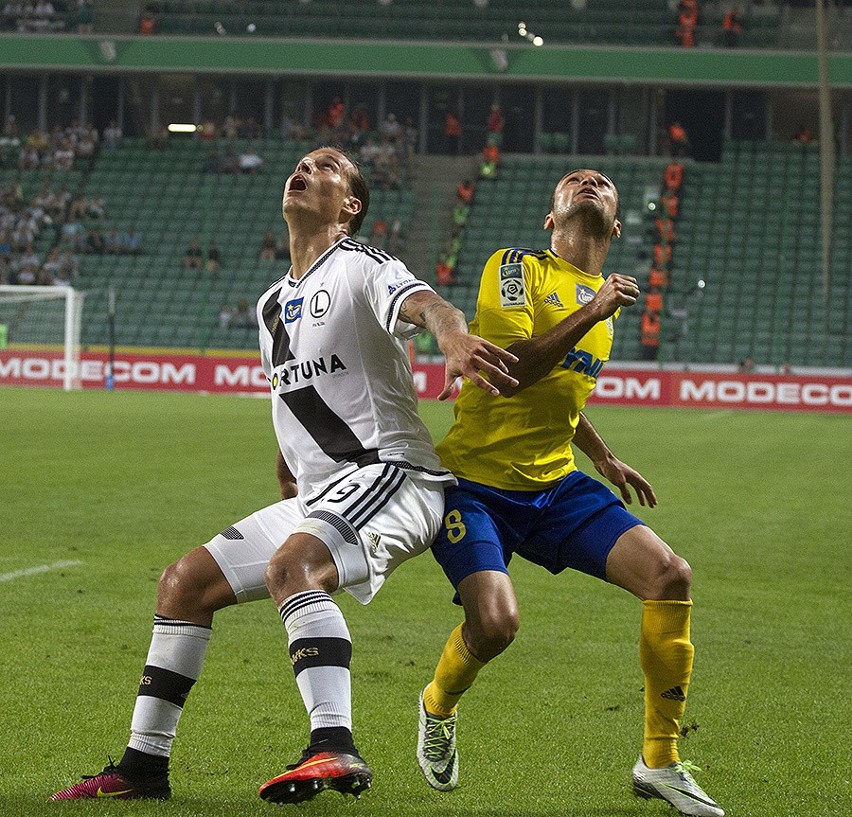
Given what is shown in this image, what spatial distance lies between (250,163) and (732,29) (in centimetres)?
1404

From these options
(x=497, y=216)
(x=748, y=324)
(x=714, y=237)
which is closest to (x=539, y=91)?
(x=497, y=216)

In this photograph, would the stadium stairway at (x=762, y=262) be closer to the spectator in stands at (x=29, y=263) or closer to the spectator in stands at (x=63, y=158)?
the spectator in stands at (x=29, y=263)

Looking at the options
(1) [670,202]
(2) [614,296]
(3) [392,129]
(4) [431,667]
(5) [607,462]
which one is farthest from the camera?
(3) [392,129]

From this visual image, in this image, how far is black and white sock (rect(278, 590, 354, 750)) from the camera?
3568mm

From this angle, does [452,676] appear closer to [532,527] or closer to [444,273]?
[532,527]

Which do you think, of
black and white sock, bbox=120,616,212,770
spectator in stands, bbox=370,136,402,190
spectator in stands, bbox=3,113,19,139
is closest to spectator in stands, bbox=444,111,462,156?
spectator in stands, bbox=370,136,402,190

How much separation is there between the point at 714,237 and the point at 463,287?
7.34 m

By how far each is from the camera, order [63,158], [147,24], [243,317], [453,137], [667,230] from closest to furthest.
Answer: [243,317]
[667,230]
[63,158]
[147,24]
[453,137]

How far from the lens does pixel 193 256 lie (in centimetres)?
3659

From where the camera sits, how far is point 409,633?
6746mm

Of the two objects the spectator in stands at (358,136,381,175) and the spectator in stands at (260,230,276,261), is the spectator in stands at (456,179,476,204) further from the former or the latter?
the spectator in stands at (260,230,276,261)

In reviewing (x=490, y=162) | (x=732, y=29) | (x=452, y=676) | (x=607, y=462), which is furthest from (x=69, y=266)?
(x=452, y=676)

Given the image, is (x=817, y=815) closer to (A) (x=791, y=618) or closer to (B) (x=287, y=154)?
(A) (x=791, y=618)

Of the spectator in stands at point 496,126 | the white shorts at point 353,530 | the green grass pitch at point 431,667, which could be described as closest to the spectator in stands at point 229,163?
the spectator in stands at point 496,126
